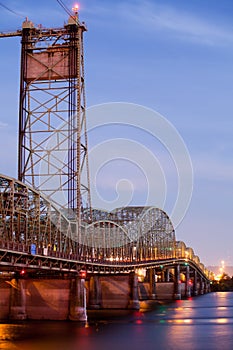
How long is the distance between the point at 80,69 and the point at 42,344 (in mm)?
60174

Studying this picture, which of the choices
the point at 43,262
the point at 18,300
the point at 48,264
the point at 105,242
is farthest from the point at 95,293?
the point at 43,262

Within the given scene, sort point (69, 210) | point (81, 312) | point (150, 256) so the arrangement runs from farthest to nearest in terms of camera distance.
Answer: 1. point (150, 256)
2. point (69, 210)
3. point (81, 312)

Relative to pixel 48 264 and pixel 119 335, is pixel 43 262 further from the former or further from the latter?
pixel 119 335

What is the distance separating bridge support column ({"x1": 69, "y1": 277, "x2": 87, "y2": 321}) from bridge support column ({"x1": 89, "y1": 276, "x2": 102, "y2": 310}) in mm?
34365

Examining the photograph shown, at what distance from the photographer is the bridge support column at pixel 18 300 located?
296ft

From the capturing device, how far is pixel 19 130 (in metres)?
114

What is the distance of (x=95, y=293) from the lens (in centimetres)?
12656

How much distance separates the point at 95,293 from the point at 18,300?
37.3m

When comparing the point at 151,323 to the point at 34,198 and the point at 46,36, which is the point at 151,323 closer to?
the point at 34,198

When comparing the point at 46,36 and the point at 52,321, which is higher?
the point at 46,36

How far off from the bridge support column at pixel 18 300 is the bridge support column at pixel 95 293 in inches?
1403

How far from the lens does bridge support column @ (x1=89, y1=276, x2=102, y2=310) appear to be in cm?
12569


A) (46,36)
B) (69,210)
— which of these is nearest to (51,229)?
(69,210)

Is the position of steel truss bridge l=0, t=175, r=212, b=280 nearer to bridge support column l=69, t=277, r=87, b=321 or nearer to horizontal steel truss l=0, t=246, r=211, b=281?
horizontal steel truss l=0, t=246, r=211, b=281
